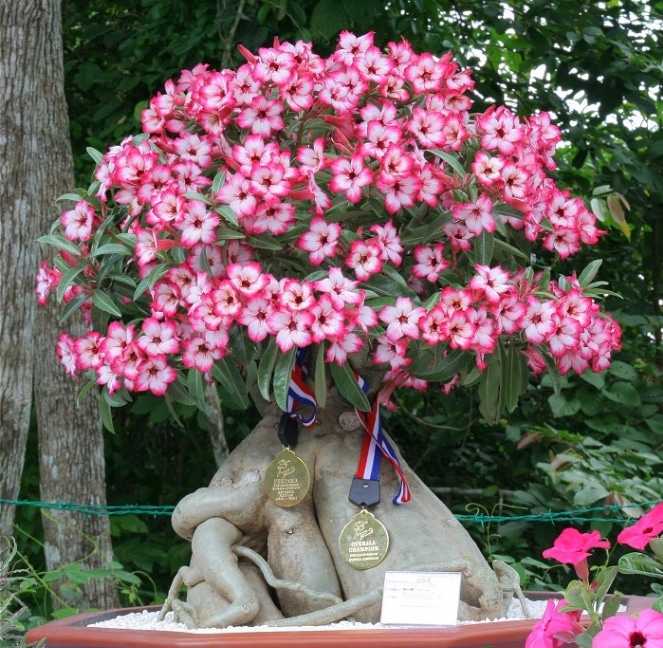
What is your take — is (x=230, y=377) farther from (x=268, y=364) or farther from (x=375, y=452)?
(x=375, y=452)

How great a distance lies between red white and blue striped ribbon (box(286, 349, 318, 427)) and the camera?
2.35 metres

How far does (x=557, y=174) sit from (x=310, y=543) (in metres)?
3.08

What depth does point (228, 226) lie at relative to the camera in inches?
86.8

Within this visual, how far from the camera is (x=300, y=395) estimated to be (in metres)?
2.36

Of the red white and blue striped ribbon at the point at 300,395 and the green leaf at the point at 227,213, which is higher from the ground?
the green leaf at the point at 227,213

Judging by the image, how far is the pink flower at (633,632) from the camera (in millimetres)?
1333

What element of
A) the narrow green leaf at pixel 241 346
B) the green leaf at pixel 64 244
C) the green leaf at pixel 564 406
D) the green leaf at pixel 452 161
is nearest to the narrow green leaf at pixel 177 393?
the narrow green leaf at pixel 241 346

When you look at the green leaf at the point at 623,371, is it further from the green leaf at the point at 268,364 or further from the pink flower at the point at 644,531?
the pink flower at the point at 644,531

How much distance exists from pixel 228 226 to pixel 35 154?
126 cm

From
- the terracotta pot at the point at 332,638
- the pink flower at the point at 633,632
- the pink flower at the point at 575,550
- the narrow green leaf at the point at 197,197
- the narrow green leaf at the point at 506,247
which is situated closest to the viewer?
the pink flower at the point at 633,632

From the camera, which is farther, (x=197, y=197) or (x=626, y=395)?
(x=626, y=395)

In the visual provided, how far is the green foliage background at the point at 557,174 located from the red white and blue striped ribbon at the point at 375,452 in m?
1.55

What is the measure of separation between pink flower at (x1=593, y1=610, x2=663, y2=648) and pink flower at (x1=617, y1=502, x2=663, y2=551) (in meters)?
0.16

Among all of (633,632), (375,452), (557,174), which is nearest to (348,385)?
(375,452)
